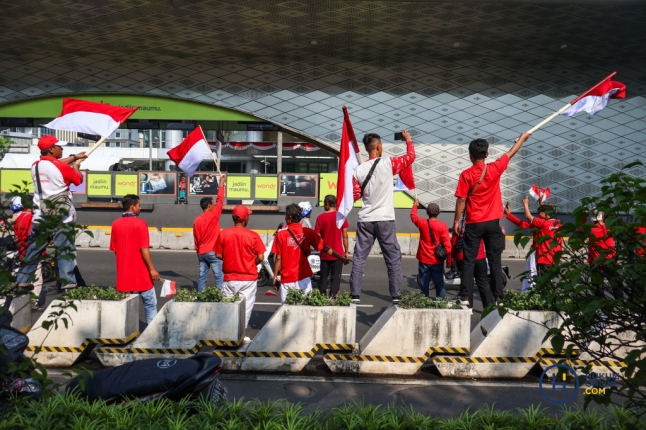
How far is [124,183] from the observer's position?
21.9 meters

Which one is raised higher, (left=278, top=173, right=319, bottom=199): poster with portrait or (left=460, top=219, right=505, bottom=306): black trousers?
(left=278, top=173, right=319, bottom=199): poster with portrait

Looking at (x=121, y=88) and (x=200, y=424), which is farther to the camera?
(x=121, y=88)

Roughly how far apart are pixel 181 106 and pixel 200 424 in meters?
23.0

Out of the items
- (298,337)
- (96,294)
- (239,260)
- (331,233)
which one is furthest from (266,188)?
(298,337)

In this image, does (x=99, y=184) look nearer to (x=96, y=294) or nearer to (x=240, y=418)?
(x=96, y=294)

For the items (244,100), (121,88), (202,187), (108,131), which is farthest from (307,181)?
(108,131)

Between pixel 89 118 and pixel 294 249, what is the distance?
3.28 metres

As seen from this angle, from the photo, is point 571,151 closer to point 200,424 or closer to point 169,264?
point 169,264

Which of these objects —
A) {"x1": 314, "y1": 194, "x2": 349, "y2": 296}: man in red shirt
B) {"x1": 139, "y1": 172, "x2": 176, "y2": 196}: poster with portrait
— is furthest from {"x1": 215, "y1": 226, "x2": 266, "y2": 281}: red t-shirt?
{"x1": 139, "y1": 172, "x2": 176, "y2": 196}: poster with portrait

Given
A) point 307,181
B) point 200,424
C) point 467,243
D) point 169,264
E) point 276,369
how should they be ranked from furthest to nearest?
point 307,181 < point 169,264 < point 467,243 < point 276,369 < point 200,424

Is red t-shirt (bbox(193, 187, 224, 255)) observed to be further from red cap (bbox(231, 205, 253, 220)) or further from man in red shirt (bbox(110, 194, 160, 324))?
man in red shirt (bbox(110, 194, 160, 324))

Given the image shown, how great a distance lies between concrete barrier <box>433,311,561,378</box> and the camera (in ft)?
21.9

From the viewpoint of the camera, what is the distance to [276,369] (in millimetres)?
6777

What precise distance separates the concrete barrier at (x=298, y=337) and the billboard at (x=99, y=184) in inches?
651
